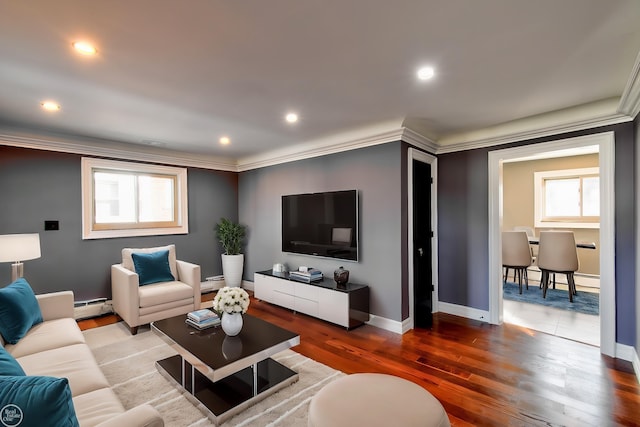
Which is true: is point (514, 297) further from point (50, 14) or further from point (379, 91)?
point (50, 14)

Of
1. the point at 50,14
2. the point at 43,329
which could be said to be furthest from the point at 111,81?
the point at 43,329

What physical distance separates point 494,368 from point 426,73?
8.32 feet

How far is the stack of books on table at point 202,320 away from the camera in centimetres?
262

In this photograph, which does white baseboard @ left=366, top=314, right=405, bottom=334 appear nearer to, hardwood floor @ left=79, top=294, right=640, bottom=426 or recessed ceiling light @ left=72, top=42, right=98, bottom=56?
hardwood floor @ left=79, top=294, right=640, bottom=426

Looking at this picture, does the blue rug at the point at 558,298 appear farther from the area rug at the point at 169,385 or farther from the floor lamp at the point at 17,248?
the floor lamp at the point at 17,248

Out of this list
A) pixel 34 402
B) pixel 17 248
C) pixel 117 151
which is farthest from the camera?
pixel 117 151

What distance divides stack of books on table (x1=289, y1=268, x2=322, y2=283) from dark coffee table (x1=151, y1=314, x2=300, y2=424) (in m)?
1.41

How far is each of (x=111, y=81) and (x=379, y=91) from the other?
216 centimetres

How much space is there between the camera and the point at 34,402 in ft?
3.16

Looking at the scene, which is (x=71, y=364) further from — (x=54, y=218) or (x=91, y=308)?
(x=54, y=218)

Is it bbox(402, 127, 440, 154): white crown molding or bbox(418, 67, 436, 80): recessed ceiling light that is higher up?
bbox(418, 67, 436, 80): recessed ceiling light

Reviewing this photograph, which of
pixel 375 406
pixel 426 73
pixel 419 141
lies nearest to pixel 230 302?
pixel 375 406

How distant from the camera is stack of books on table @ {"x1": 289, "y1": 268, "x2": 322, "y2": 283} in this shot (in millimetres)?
4074

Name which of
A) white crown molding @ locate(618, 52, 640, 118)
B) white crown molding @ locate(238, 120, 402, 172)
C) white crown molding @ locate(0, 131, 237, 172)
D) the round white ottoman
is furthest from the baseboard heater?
white crown molding @ locate(618, 52, 640, 118)
